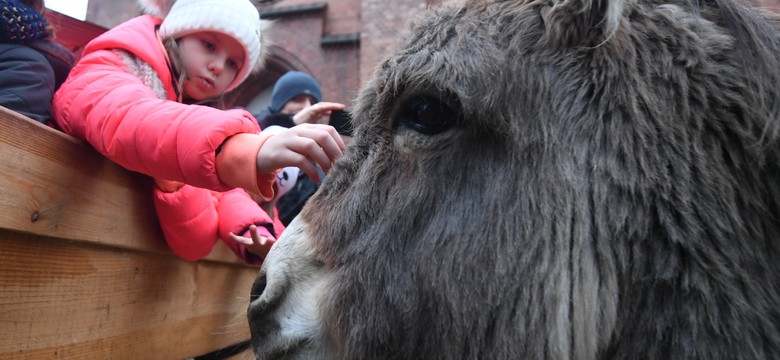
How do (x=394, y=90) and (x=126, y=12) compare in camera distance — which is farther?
(x=126, y=12)

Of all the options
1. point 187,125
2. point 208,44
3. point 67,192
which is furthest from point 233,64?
point 67,192

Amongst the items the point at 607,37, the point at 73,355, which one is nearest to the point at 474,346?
the point at 607,37

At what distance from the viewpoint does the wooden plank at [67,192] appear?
4.27ft

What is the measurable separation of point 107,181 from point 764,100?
6.07 feet

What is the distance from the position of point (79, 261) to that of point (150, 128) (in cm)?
44

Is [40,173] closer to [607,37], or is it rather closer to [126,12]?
[607,37]

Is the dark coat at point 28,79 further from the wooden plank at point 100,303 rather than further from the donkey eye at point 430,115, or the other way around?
the donkey eye at point 430,115

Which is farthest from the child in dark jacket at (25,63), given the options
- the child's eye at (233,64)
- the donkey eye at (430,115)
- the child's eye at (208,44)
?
the donkey eye at (430,115)

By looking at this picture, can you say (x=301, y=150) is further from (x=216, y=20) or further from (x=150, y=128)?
(x=216, y=20)

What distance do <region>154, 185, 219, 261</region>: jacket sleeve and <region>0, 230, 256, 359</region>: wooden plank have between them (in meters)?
0.10

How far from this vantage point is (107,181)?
1.71m

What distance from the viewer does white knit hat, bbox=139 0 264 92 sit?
7.38 feet

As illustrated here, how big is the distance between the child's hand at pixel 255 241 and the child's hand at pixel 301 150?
0.59 m

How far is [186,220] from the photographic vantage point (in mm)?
2010
